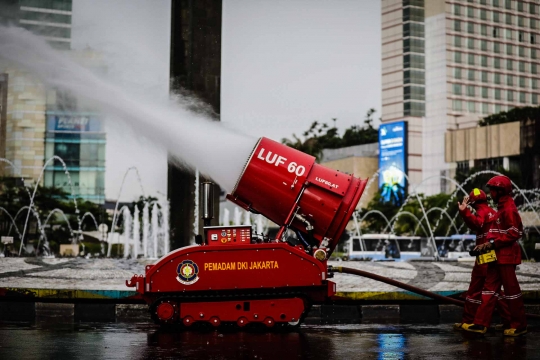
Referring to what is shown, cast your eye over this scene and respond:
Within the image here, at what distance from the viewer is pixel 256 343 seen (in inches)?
479

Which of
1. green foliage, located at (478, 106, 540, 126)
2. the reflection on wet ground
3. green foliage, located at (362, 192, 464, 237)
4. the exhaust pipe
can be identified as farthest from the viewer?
green foliage, located at (478, 106, 540, 126)

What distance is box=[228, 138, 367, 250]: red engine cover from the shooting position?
1441 centimetres

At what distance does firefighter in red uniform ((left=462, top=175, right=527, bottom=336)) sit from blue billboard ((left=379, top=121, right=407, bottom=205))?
100 m

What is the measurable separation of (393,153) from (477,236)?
10697cm

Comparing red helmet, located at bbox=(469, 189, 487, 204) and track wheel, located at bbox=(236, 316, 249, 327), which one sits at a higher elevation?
red helmet, located at bbox=(469, 189, 487, 204)

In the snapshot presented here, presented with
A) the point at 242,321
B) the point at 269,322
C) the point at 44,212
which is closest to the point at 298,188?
the point at 269,322

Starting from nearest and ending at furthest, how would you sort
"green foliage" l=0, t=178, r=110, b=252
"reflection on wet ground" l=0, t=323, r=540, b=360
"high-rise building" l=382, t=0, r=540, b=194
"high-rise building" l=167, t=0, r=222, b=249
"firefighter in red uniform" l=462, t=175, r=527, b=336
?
"reflection on wet ground" l=0, t=323, r=540, b=360 < "firefighter in red uniform" l=462, t=175, r=527, b=336 < "high-rise building" l=167, t=0, r=222, b=249 < "green foliage" l=0, t=178, r=110, b=252 < "high-rise building" l=382, t=0, r=540, b=194

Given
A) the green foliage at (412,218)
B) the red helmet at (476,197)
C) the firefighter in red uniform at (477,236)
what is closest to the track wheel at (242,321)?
the firefighter in red uniform at (477,236)

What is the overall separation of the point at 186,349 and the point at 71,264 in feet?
31.8

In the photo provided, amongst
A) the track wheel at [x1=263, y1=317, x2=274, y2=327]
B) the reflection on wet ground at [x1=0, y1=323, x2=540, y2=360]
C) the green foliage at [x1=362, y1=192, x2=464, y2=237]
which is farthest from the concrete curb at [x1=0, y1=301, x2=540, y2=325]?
the green foliage at [x1=362, y1=192, x2=464, y2=237]

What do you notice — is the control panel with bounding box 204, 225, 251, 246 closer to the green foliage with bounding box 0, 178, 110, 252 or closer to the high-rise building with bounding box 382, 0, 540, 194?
the green foliage with bounding box 0, 178, 110, 252

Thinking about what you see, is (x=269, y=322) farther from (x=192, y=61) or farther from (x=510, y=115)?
(x=510, y=115)

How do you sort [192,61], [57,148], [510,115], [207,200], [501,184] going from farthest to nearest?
[510,115], [57,148], [192,61], [207,200], [501,184]

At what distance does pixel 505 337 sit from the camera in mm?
13172
